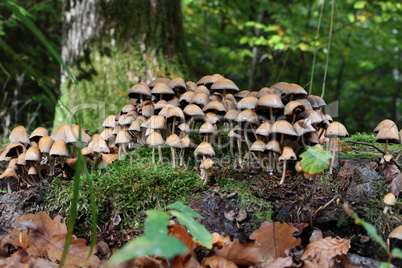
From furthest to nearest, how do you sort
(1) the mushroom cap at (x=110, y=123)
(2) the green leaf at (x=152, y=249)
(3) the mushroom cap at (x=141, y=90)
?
(1) the mushroom cap at (x=110, y=123) < (3) the mushroom cap at (x=141, y=90) < (2) the green leaf at (x=152, y=249)

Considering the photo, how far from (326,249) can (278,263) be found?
1.29 feet

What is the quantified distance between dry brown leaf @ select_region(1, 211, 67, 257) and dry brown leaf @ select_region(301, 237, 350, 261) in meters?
1.72

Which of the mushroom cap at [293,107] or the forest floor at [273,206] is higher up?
the mushroom cap at [293,107]

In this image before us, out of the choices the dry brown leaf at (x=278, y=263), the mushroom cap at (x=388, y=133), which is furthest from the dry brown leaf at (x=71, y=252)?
the mushroom cap at (x=388, y=133)

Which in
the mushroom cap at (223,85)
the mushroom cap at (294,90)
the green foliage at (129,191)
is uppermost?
the mushroom cap at (223,85)

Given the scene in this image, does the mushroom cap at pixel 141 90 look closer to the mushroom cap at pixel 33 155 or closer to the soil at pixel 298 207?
the mushroom cap at pixel 33 155

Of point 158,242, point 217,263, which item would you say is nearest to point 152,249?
point 158,242

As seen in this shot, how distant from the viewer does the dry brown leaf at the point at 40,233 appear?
194cm

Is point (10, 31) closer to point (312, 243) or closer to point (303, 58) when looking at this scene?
point (303, 58)

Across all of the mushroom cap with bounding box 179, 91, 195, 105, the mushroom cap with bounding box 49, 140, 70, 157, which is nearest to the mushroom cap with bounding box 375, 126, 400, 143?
the mushroom cap with bounding box 179, 91, 195, 105

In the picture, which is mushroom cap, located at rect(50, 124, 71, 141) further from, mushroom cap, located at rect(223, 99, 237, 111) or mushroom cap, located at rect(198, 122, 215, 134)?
mushroom cap, located at rect(223, 99, 237, 111)

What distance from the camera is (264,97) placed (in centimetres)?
247

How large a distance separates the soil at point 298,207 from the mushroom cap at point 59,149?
36cm

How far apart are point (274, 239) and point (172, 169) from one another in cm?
110
